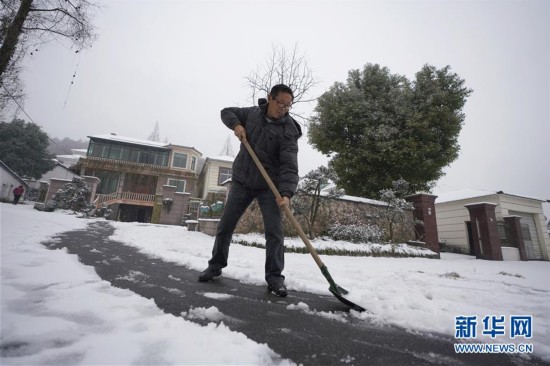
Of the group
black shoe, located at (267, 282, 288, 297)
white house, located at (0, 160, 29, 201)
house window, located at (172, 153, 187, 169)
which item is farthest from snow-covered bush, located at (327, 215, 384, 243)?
white house, located at (0, 160, 29, 201)

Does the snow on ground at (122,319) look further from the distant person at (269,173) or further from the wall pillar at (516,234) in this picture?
the wall pillar at (516,234)

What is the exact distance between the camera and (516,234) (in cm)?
1055

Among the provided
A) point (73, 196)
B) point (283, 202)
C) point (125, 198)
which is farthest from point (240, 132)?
point (125, 198)

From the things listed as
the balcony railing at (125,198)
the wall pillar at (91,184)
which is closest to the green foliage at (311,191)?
the wall pillar at (91,184)

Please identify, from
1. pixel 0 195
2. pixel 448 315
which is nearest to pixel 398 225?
pixel 448 315

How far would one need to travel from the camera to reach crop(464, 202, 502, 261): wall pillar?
9.34 meters

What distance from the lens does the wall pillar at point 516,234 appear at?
34.0 ft

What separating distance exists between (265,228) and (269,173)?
552 mm

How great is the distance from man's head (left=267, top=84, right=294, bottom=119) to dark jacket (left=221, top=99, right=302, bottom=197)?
79 millimetres

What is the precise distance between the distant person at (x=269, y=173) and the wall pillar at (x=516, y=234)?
1317cm

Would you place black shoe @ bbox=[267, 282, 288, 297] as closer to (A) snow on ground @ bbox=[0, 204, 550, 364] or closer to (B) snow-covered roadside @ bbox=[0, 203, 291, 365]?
(A) snow on ground @ bbox=[0, 204, 550, 364]

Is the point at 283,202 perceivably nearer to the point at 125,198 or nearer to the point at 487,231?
the point at 487,231

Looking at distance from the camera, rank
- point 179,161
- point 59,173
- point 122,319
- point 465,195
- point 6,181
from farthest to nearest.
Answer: point 59,173 → point 179,161 → point 6,181 → point 465,195 → point 122,319

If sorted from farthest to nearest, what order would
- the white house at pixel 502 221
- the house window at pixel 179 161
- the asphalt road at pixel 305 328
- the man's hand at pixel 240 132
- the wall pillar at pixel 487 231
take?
the house window at pixel 179 161 < the white house at pixel 502 221 < the wall pillar at pixel 487 231 < the man's hand at pixel 240 132 < the asphalt road at pixel 305 328
